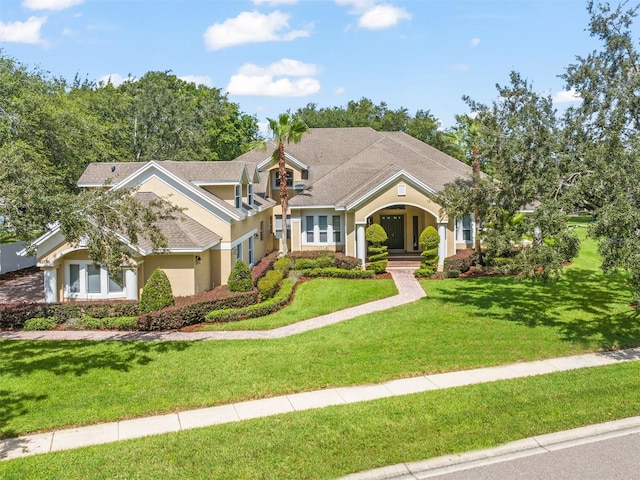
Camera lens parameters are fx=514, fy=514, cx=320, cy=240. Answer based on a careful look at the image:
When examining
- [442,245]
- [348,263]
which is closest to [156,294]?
[348,263]

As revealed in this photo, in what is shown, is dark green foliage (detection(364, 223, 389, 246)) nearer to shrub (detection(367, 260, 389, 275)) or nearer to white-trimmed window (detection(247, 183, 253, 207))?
shrub (detection(367, 260, 389, 275))

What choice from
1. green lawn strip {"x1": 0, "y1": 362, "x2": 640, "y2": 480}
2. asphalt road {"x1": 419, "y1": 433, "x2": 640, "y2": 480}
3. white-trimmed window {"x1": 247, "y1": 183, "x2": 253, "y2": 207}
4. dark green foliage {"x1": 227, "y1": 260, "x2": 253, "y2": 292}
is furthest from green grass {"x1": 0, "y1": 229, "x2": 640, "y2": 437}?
white-trimmed window {"x1": 247, "y1": 183, "x2": 253, "y2": 207}

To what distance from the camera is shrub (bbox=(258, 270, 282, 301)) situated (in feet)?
70.8

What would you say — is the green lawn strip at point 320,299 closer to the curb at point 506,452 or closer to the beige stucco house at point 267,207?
the beige stucco house at point 267,207

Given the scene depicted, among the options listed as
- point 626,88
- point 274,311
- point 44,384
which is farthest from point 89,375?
point 626,88

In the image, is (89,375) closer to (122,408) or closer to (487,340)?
(122,408)

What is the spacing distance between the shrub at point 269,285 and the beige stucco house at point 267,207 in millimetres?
1806

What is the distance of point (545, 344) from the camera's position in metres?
14.6

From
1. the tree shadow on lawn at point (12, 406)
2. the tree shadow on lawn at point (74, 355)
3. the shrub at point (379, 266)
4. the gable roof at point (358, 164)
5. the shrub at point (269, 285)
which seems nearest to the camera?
the tree shadow on lawn at point (12, 406)

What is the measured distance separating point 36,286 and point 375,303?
653 inches

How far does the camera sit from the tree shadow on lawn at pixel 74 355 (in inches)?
526

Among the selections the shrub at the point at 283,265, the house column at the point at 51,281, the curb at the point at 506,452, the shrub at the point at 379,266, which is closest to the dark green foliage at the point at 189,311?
the house column at the point at 51,281

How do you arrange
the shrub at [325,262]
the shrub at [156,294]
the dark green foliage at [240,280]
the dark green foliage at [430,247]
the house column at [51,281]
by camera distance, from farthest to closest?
the dark green foliage at [430,247] → the shrub at [325,262] → the dark green foliage at [240,280] → the house column at [51,281] → the shrub at [156,294]

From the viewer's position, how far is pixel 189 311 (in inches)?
725
